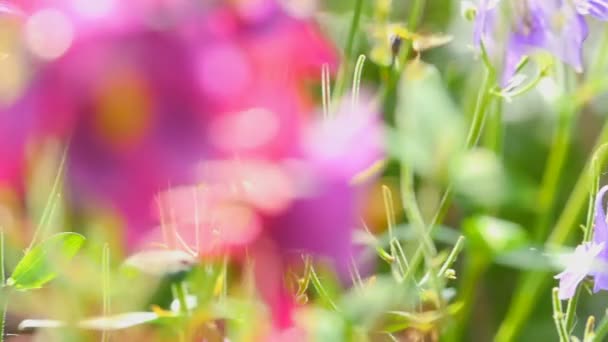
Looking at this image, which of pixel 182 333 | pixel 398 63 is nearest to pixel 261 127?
pixel 182 333

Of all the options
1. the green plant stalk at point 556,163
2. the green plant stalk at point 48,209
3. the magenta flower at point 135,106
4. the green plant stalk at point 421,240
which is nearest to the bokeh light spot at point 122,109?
the magenta flower at point 135,106

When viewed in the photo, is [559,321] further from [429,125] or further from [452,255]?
[429,125]

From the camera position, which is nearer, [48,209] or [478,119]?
[48,209]

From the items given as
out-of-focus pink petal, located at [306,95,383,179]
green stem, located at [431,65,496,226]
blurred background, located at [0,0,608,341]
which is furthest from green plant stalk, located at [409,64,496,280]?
out-of-focus pink petal, located at [306,95,383,179]

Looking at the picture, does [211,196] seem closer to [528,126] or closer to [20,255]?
[20,255]

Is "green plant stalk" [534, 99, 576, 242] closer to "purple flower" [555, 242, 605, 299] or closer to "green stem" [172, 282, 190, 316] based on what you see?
"purple flower" [555, 242, 605, 299]

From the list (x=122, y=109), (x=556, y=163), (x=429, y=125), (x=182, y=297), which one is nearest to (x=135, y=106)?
(x=122, y=109)

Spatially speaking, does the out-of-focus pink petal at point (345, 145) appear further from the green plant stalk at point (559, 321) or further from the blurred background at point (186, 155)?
the green plant stalk at point (559, 321)
